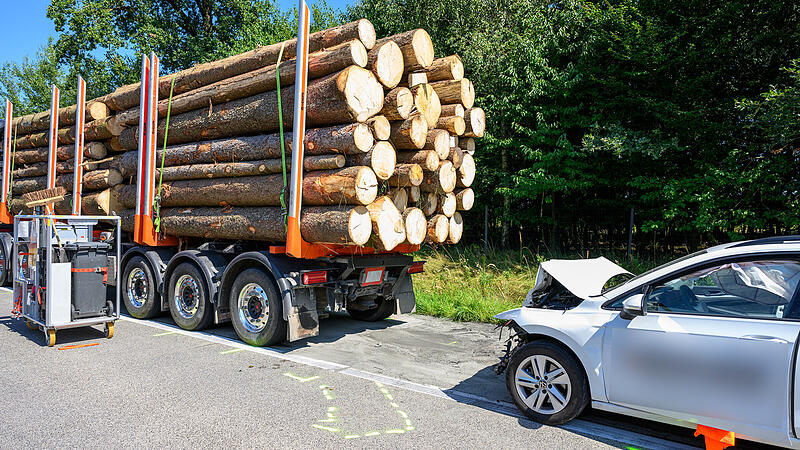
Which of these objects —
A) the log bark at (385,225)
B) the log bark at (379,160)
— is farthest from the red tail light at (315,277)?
the log bark at (379,160)

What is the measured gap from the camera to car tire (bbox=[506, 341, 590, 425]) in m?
4.34

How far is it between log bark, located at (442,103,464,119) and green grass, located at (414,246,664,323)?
3294mm

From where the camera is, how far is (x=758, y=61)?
10430 mm

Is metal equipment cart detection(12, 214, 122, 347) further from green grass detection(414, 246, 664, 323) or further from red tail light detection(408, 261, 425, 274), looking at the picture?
green grass detection(414, 246, 664, 323)

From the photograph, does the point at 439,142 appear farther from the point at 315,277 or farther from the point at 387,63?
the point at 315,277

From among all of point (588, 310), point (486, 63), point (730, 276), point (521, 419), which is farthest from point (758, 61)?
point (521, 419)

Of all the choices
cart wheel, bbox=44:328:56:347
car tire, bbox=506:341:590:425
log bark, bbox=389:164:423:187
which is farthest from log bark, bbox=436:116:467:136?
cart wheel, bbox=44:328:56:347

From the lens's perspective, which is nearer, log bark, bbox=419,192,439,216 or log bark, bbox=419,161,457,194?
log bark, bbox=419,161,457,194

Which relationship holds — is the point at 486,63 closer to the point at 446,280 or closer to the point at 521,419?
the point at 446,280

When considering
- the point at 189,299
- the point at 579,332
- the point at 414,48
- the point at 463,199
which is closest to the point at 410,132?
the point at 414,48

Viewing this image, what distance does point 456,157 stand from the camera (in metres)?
7.56

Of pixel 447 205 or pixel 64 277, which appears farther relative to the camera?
pixel 447 205

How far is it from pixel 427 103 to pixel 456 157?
95cm

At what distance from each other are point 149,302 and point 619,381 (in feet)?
23.2
